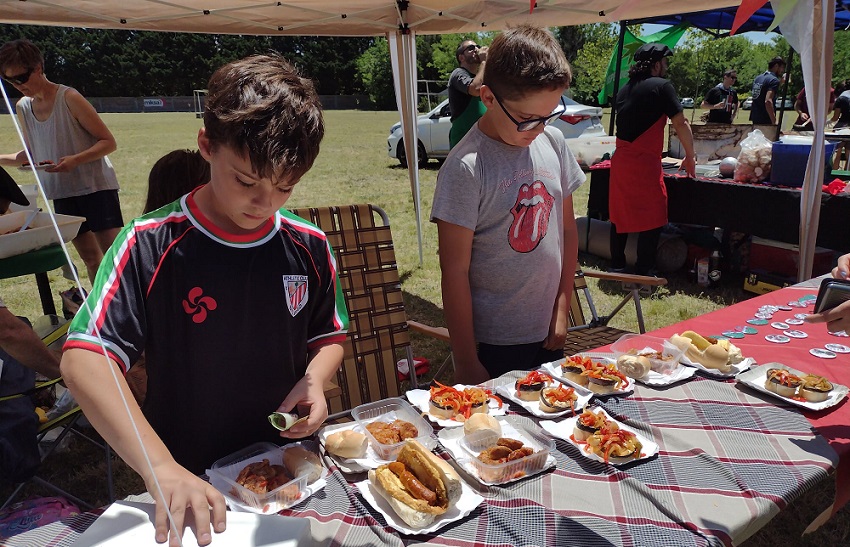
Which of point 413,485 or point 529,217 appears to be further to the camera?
point 529,217

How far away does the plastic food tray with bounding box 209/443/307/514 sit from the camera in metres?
1.14

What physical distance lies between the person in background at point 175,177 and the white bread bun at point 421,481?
1654mm

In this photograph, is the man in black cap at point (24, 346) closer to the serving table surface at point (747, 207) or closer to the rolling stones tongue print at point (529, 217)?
the rolling stones tongue print at point (529, 217)

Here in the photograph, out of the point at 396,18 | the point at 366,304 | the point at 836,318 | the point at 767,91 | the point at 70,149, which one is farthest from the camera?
the point at 767,91

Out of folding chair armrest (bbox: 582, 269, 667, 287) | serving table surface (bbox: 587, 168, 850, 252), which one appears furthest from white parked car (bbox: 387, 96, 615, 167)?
folding chair armrest (bbox: 582, 269, 667, 287)

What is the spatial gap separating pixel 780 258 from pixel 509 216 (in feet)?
14.2

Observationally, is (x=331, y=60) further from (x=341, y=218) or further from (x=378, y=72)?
(x=341, y=218)

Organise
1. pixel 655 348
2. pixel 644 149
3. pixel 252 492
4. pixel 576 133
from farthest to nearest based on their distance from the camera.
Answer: pixel 576 133 → pixel 644 149 → pixel 655 348 → pixel 252 492

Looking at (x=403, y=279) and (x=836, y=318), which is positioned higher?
(x=836, y=318)

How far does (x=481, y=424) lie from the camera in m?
1.39

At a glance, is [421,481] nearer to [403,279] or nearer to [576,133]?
[403,279]

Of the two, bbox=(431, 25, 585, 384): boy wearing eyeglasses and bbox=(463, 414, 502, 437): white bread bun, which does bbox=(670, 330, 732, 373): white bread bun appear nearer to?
bbox=(431, 25, 585, 384): boy wearing eyeglasses

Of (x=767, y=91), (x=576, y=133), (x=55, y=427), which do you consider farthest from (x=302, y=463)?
(x=767, y=91)

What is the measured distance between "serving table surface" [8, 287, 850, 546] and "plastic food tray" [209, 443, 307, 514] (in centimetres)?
3
